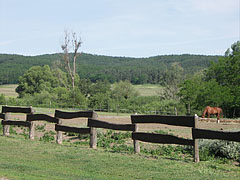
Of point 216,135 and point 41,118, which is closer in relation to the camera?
point 216,135

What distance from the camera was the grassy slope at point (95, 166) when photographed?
7227mm

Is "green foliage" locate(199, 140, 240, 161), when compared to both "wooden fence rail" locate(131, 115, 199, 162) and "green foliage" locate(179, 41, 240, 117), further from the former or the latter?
"green foliage" locate(179, 41, 240, 117)

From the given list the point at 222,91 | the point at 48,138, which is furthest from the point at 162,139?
the point at 222,91

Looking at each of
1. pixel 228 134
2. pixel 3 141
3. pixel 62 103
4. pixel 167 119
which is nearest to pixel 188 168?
pixel 228 134

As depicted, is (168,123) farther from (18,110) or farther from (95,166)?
(18,110)

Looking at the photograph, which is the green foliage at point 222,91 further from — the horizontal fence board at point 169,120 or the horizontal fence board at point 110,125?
the horizontal fence board at point 169,120

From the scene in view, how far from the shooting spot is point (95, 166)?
8.25 meters

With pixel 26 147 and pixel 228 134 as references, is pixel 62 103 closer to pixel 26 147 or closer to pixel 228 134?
pixel 26 147

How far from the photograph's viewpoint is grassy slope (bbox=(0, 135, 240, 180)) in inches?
285

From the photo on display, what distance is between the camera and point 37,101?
56.8 meters

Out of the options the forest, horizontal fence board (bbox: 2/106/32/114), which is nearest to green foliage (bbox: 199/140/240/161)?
horizontal fence board (bbox: 2/106/32/114)

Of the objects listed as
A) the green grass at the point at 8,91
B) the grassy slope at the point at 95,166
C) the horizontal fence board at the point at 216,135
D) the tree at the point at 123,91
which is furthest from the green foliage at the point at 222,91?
the green grass at the point at 8,91

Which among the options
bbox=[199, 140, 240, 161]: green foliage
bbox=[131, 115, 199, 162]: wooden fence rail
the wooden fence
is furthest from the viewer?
bbox=[199, 140, 240, 161]: green foliage

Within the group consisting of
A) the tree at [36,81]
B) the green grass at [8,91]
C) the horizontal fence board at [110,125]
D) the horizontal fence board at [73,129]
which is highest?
the tree at [36,81]
